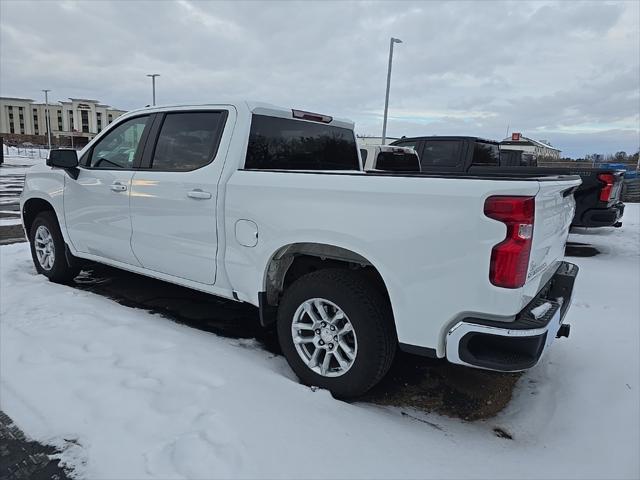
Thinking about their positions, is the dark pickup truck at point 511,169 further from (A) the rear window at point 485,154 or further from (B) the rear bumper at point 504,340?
(B) the rear bumper at point 504,340

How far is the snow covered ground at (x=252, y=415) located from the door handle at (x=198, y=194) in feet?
3.70

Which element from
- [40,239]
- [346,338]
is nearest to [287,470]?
[346,338]

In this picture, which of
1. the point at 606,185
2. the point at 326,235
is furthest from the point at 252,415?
the point at 606,185

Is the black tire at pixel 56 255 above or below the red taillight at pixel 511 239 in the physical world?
below

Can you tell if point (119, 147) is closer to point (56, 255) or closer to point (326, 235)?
point (56, 255)

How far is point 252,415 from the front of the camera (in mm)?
2664

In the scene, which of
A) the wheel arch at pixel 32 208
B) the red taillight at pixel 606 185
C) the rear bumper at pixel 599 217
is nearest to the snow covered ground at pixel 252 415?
the wheel arch at pixel 32 208

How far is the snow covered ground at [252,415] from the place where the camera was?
2.36m

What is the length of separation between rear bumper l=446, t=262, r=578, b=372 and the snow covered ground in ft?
1.81

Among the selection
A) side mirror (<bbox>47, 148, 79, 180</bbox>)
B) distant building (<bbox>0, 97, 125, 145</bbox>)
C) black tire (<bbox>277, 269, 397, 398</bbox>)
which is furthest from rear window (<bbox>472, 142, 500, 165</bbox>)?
distant building (<bbox>0, 97, 125, 145</bbox>)

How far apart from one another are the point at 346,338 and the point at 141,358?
1.48 m

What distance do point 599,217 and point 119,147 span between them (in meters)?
6.85

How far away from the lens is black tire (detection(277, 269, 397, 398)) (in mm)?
2773

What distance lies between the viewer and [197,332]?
3.94 meters
